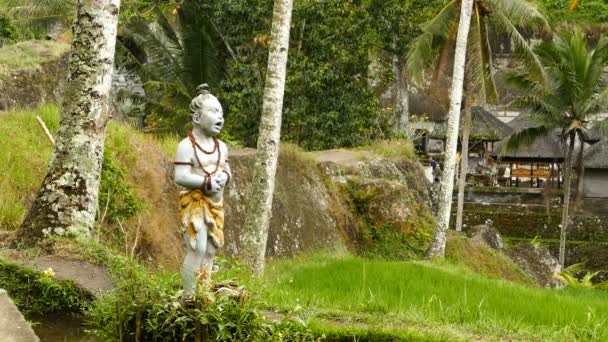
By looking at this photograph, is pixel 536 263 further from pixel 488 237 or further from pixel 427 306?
pixel 427 306

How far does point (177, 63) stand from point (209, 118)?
13.2m

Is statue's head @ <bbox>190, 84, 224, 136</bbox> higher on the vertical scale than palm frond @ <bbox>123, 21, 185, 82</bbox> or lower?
lower

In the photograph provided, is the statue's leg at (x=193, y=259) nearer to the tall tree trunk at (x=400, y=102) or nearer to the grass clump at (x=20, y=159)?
the grass clump at (x=20, y=159)

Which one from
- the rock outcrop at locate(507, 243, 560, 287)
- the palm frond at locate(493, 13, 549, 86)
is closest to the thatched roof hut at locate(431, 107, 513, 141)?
the palm frond at locate(493, 13, 549, 86)

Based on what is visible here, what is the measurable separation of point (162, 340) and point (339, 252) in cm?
876

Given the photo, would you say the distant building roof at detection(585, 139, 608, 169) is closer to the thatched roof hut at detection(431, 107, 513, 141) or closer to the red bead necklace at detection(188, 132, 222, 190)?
the thatched roof hut at detection(431, 107, 513, 141)

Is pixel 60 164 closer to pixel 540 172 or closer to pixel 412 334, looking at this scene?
pixel 412 334

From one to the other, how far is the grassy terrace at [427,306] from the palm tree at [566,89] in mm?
17455

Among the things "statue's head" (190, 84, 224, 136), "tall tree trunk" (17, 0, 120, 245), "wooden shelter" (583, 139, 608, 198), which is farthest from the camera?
"wooden shelter" (583, 139, 608, 198)

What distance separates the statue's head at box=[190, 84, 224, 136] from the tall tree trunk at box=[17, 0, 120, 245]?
2.15 m

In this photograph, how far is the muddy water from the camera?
5.44 metres

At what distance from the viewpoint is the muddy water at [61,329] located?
17.9 ft

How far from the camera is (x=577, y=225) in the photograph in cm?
2986

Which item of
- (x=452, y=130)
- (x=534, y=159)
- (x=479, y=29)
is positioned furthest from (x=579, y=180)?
(x=452, y=130)
